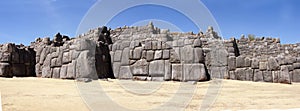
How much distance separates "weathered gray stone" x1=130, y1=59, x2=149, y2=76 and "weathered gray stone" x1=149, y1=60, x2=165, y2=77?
0.62 ft

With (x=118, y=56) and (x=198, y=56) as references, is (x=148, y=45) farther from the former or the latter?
(x=198, y=56)

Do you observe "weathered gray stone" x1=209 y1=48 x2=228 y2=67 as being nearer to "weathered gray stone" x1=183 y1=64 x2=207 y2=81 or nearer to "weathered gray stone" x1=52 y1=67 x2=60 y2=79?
"weathered gray stone" x1=183 y1=64 x2=207 y2=81

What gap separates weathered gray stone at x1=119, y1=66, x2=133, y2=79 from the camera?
9.15 meters

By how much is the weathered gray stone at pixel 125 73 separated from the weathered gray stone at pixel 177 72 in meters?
1.57

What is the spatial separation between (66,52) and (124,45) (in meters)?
2.04

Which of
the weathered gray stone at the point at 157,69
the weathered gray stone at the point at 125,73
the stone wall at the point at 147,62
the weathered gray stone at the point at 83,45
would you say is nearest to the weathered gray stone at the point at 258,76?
the stone wall at the point at 147,62

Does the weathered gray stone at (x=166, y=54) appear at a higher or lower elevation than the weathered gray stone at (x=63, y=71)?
higher

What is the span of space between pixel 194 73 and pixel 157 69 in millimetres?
1235

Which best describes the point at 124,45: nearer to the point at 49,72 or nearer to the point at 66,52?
the point at 66,52

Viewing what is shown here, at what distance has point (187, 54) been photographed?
8.48 meters

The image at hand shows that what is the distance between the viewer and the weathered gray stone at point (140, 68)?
350 inches

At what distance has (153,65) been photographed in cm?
880

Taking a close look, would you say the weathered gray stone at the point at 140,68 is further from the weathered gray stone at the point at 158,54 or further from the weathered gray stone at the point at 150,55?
the weathered gray stone at the point at 158,54

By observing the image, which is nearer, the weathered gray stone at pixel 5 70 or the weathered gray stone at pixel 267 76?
the weathered gray stone at pixel 267 76
